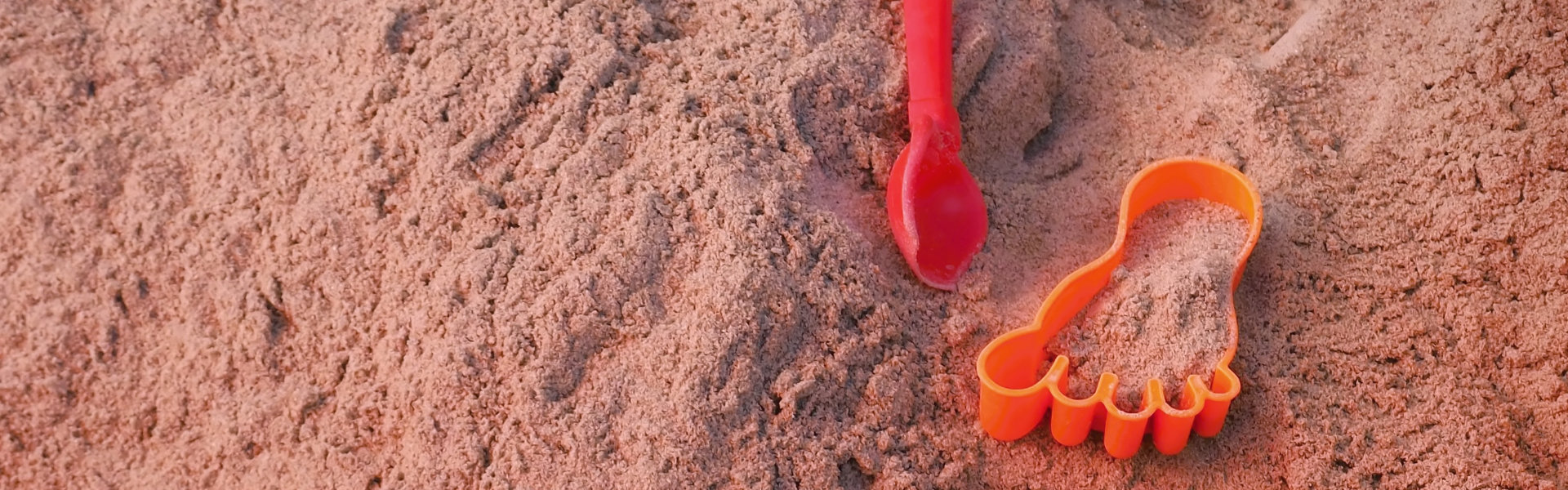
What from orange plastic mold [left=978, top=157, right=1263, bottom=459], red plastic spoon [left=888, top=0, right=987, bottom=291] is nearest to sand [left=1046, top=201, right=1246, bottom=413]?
orange plastic mold [left=978, top=157, right=1263, bottom=459]

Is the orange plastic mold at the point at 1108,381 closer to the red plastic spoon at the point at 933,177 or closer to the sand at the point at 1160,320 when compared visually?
the sand at the point at 1160,320

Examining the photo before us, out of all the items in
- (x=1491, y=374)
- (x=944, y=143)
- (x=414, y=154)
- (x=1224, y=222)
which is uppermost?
(x=414, y=154)

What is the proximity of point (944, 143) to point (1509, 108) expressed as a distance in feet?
2.07

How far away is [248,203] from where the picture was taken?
46.1 inches

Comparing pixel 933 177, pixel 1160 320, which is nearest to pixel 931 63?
pixel 933 177

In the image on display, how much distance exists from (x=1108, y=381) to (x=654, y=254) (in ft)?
1.48

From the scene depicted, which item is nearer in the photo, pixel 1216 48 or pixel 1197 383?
pixel 1197 383

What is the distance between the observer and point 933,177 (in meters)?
1.22

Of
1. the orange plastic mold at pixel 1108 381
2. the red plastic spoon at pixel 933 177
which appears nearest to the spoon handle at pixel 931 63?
the red plastic spoon at pixel 933 177

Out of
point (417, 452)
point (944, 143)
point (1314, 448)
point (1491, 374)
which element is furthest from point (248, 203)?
point (1491, 374)

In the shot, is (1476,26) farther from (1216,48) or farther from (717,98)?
(717,98)

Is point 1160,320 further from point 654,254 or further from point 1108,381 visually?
point 654,254

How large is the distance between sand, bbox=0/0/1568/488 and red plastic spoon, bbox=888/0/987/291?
3 centimetres

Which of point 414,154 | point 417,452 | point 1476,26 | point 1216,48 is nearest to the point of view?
point 417,452
